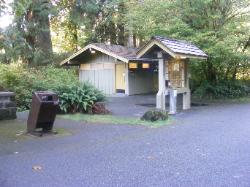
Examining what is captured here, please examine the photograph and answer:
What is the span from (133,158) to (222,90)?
1659cm

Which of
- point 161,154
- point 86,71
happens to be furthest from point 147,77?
point 161,154

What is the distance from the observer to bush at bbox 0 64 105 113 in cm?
1446

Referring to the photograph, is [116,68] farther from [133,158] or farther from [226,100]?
[133,158]

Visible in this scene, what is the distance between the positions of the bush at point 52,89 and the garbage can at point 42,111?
Answer: 4.34 metres

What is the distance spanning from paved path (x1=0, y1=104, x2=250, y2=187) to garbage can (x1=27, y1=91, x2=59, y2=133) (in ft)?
2.08

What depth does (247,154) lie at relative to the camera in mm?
7488

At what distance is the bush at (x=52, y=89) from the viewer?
14461mm

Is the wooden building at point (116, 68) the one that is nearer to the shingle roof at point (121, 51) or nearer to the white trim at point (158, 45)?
the shingle roof at point (121, 51)

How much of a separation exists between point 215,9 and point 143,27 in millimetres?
3993

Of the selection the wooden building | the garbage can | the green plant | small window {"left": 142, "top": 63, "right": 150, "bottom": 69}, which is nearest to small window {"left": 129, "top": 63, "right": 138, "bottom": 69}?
the wooden building

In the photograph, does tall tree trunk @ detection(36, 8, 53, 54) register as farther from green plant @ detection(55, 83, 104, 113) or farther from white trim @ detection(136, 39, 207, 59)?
white trim @ detection(136, 39, 207, 59)

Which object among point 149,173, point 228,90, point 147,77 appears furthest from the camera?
point 147,77

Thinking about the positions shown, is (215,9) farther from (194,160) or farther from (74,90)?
(194,160)

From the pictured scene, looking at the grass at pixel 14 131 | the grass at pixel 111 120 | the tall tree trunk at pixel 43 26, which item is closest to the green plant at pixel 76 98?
the grass at pixel 111 120
